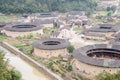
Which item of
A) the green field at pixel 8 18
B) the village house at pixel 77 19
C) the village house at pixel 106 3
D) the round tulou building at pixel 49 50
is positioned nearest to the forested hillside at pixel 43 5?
the green field at pixel 8 18

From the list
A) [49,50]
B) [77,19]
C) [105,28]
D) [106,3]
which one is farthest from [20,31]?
[106,3]

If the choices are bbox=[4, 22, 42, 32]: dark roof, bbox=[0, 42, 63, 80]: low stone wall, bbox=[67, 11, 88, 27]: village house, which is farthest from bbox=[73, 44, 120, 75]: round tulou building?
bbox=[67, 11, 88, 27]: village house

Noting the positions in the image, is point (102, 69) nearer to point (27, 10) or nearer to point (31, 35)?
point (31, 35)

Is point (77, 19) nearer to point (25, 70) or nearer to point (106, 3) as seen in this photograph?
point (106, 3)

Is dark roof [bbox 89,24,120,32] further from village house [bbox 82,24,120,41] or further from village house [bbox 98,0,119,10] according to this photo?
village house [bbox 98,0,119,10]

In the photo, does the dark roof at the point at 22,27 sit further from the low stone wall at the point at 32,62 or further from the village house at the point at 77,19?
the village house at the point at 77,19
